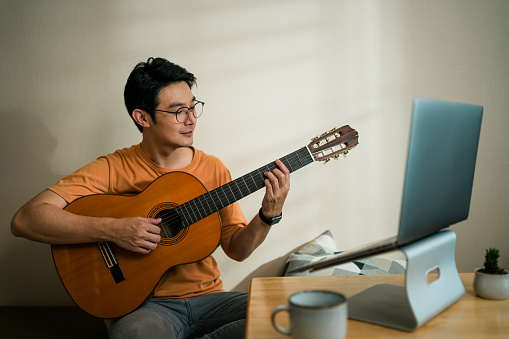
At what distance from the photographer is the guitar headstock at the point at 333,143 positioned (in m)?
1.40

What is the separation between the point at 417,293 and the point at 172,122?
1155mm

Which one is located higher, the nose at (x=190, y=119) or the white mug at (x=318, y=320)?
the nose at (x=190, y=119)

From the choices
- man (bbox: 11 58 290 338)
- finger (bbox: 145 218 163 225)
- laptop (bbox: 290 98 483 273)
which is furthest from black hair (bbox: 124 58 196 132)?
laptop (bbox: 290 98 483 273)

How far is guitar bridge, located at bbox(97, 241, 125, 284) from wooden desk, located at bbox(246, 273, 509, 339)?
55cm

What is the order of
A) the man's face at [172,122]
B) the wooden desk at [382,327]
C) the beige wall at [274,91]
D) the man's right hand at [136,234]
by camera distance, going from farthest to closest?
the beige wall at [274,91] → the man's face at [172,122] → the man's right hand at [136,234] → the wooden desk at [382,327]

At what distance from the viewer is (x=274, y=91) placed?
196cm

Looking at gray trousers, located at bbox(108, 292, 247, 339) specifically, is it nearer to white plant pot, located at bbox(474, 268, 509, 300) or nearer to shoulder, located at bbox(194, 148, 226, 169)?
shoulder, located at bbox(194, 148, 226, 169)

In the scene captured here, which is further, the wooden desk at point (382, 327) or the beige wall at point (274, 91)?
the beige wall at point (274, 91)

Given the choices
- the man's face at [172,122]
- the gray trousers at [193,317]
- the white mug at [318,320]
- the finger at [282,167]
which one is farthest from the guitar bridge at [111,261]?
the white mug at [318,320]

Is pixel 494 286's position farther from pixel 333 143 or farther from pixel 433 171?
pixel 333 143

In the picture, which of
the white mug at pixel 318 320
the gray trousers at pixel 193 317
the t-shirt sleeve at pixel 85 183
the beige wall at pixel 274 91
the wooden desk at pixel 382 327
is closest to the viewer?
the white mug at pixel 318 320

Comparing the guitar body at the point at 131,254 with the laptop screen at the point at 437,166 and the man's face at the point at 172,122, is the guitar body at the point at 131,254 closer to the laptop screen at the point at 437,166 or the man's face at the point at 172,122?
the man's face at the point at 172,122

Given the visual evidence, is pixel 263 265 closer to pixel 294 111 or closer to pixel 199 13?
pixel 294 111

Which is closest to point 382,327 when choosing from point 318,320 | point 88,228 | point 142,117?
point 318,320
